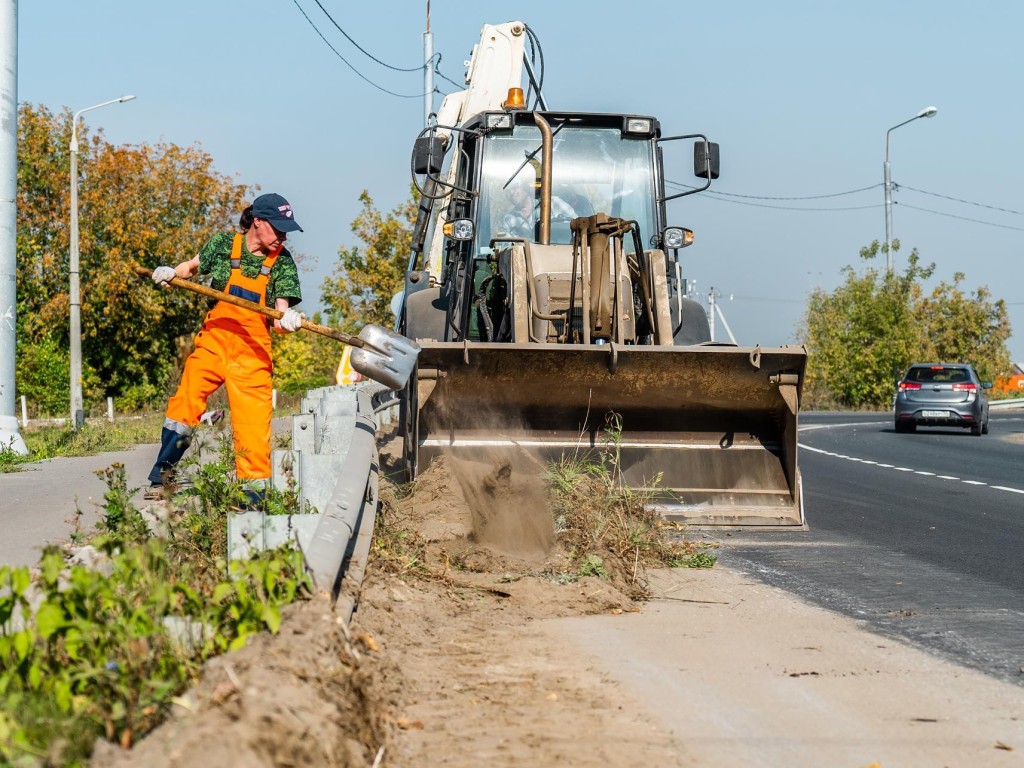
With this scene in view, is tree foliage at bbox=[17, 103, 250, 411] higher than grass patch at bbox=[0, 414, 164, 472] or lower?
higher

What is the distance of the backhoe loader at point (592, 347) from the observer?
8.67m

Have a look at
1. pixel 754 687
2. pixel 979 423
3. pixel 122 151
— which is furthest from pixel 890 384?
pixel 754 687

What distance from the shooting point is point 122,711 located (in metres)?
3.09

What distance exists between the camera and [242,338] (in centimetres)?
746

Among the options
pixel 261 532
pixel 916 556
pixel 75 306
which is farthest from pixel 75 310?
pixel 261 532

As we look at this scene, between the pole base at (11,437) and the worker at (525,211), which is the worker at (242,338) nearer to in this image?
the worker at (525,211)

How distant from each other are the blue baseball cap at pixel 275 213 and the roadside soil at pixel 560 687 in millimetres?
2046

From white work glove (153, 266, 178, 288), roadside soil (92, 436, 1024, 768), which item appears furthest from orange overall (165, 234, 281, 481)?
roadside soil (92, 436, 1024, 768)

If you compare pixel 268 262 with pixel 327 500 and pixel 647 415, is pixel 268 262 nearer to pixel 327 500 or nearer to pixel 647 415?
pixel 327 500

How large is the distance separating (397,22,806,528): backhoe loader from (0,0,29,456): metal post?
5.75 meters

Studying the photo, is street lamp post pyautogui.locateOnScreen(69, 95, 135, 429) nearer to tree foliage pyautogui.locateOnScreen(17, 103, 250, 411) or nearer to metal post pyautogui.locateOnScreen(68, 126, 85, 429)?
metal post pyautogui.locateOnScreen(68, 126, 85, 429)

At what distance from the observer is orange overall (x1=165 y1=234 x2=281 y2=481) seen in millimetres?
7305

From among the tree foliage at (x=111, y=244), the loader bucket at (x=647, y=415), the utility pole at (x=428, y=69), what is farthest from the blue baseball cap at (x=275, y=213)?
the tree foliage at (x=111, y=244)

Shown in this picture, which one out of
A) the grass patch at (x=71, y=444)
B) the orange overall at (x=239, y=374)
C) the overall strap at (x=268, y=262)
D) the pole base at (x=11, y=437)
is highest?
the overall strap at (x=268, y=262)
